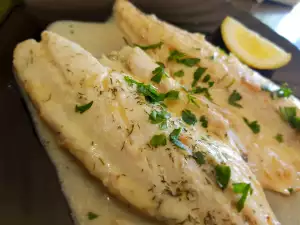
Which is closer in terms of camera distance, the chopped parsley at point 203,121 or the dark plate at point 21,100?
the dark plate at point 21,100

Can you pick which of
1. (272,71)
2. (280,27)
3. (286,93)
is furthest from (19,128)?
(280,27)

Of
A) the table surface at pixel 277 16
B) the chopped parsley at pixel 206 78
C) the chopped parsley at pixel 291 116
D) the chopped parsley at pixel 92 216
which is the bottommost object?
the chopped parsley at pixel 92 216

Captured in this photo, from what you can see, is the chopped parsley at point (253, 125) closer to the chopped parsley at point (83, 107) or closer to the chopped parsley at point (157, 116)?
the chopped parsley at point (157, 116)

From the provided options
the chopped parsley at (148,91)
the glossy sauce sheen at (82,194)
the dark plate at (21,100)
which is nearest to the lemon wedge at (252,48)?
the dark plate at (21,100)

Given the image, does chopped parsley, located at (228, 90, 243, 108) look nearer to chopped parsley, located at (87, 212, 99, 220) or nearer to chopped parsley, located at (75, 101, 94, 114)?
chopped parsley, located at (75, 101, 94, 114)

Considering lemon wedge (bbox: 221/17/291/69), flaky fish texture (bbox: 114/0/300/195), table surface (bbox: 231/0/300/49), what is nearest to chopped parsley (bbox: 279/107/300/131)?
flaky fish texture (bbox: 114/0/300/195)

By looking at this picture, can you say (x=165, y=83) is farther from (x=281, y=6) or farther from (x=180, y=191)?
(x=281, y=6)

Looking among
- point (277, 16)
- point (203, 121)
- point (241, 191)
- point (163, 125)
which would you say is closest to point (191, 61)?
point (203, 121)
